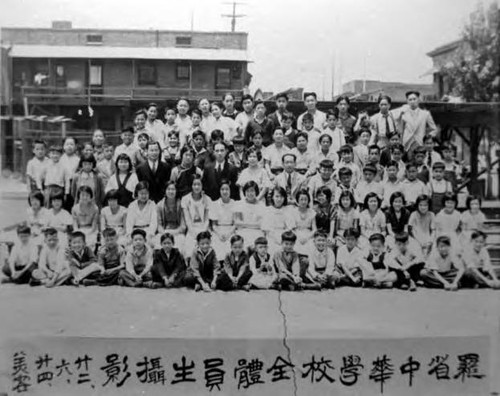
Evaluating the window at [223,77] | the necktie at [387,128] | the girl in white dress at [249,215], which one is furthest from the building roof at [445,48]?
the girl in white dress at [249,215]

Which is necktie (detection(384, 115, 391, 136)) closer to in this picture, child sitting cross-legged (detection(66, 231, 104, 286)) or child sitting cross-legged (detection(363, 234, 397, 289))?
child sitting cross-legged (detection(363, 234, 397, 289))

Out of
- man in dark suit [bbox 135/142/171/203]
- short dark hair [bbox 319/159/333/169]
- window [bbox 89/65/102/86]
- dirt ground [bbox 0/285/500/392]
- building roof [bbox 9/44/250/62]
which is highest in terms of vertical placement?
building roof [bbox 9/44/250/62]

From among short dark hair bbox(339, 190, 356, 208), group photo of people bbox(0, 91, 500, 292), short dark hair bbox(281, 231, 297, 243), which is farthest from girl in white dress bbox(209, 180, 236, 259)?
short dark hair bbox(339, 190, 356, 208)

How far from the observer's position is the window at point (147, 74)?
12.5 ft

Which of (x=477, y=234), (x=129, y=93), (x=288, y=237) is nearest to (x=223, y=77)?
(x=129, y=93)

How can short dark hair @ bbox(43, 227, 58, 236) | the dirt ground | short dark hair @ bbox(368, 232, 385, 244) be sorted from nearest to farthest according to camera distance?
the dirt ground → short dark hair @ bbox(43, 227, 58, 236) → short dark hair @ bbox(368, 232, 385, 244)

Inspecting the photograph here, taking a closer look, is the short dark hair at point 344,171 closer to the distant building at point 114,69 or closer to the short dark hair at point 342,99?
the short dark hair at point 342,99

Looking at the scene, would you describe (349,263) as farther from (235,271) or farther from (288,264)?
(235,271)

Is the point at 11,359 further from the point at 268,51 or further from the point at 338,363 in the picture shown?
the point at 268,51

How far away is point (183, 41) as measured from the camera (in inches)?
148

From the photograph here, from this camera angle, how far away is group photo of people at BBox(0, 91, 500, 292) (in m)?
3.74

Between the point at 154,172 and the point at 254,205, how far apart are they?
23.9 inches

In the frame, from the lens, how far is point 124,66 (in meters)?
3.81

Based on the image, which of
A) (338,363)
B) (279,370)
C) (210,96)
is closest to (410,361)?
(338,363)
